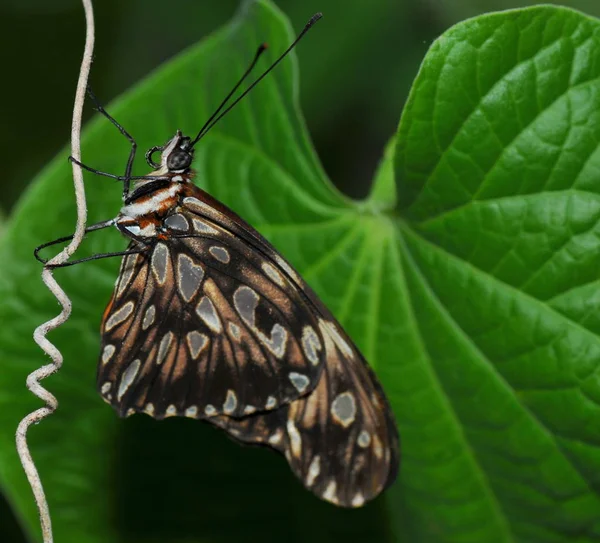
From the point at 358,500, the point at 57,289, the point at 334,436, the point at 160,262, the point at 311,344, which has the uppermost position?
the point at 160,262

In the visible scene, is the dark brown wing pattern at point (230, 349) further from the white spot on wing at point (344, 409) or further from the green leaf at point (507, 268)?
the green leaf at point (507, 268)

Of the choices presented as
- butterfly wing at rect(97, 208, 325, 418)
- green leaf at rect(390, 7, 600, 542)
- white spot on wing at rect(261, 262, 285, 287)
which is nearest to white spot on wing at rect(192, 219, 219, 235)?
butterfly wing at rect(97, 208, 325, 418)

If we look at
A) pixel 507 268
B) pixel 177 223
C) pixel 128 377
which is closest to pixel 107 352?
pixel 128 377

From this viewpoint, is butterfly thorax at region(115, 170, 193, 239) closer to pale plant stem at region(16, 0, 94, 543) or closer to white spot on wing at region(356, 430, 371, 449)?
pale plant stem at region(16, 0, 94, 543)

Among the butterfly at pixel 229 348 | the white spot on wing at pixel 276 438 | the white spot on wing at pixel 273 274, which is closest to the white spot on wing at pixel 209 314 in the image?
the butterfly at pixel 229 348

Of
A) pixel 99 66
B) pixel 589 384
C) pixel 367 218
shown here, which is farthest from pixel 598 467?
pixel 99 66

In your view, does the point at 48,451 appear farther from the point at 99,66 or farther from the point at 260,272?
the point at 99,66

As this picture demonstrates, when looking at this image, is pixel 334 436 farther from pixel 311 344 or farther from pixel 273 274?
pixel 273 274
